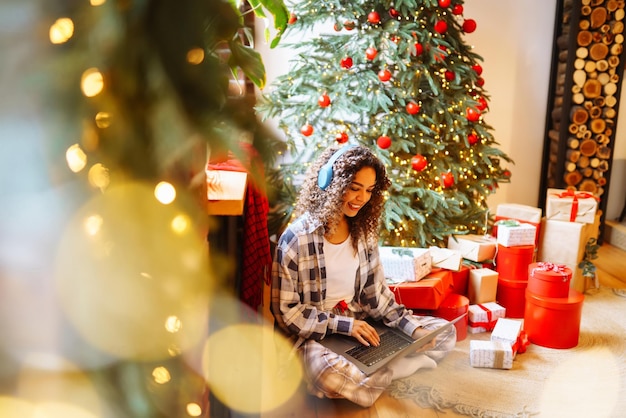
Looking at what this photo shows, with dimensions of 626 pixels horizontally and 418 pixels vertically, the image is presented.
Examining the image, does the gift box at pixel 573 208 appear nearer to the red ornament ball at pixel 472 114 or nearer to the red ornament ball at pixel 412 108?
the red ornament ball at pixel 472 114

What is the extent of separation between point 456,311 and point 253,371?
984 mm

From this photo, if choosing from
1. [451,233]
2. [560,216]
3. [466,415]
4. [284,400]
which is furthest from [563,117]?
[284,400]

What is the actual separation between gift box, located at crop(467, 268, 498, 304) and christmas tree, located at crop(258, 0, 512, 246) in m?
0.27

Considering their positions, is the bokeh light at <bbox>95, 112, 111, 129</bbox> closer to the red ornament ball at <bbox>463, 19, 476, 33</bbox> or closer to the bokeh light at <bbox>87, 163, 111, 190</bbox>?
the bokeh light at <bbox>87, 163, 111, 190</bbox>

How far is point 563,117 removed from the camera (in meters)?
3.66

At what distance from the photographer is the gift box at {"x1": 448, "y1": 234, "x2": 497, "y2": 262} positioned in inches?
107

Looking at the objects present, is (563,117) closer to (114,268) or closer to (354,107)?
(354,107)

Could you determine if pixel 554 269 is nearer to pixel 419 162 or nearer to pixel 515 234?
pixel 515 234

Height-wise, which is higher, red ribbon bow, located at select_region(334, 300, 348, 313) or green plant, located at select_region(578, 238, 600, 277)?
red ribbon bow, located at select_region(334, 300, 348, 313)

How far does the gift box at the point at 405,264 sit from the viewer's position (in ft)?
7.80

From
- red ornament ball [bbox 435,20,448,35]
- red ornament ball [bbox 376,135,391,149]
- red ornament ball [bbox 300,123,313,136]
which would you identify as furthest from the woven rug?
red ornament ball [bbox 435,20,448,35]

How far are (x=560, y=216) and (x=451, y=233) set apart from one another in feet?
2.30

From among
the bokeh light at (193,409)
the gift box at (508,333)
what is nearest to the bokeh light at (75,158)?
the bokeh light at (193,409)

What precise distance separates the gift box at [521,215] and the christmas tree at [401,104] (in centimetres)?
20
